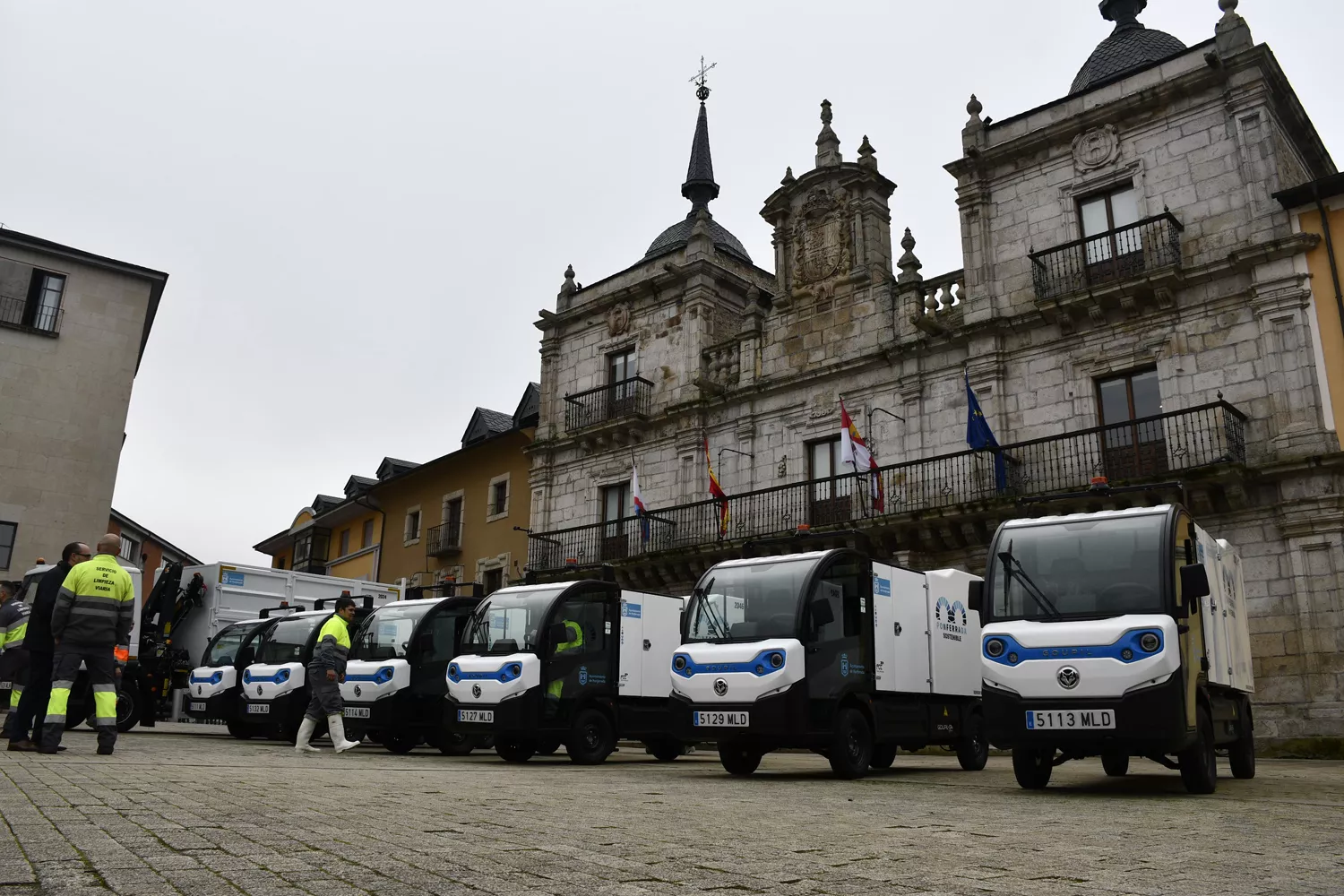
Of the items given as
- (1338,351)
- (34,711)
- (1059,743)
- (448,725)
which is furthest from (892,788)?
(1338,351)

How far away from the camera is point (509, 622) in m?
13.4

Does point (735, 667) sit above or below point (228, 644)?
below

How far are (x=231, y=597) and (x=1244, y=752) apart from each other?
1635 cm

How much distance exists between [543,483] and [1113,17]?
60.8 feet

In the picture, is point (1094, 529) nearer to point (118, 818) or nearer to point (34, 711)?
point (118, 818)

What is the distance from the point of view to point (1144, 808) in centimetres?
740

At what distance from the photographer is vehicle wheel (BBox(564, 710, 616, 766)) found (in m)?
13.1

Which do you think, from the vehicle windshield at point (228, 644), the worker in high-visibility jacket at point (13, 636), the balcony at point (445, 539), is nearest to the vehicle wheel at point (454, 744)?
the vehicle windshield at point (228, 644)

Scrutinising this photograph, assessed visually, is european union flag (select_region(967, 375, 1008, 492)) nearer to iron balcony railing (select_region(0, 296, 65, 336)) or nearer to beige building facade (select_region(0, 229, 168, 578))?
beige building facade (select_region(0, 229, 168, 578))

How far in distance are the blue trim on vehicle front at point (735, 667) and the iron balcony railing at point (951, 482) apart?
766 centimetres

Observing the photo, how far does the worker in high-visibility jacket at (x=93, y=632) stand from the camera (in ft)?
29.9

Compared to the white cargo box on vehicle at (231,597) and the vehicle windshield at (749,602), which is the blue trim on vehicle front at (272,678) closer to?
the white cargo box on vehicle at (231,597)

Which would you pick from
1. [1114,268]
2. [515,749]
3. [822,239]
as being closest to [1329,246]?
[1114,268]

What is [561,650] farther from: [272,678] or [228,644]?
[228,644]
